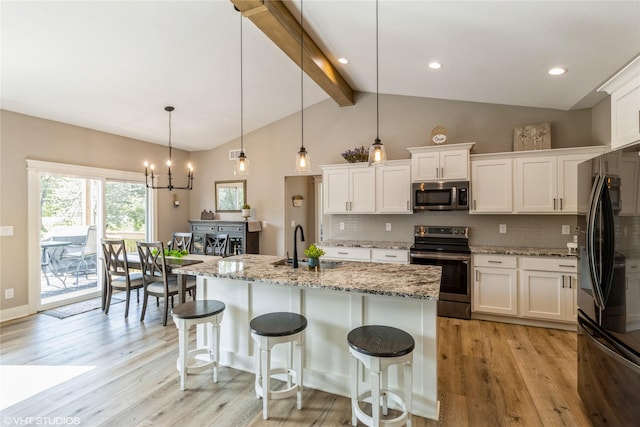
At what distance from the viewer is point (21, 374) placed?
8.71 ft

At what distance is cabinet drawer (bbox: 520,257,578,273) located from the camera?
3.52 meters

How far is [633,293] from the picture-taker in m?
1.57

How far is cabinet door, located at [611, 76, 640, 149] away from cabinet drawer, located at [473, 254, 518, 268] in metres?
1.93

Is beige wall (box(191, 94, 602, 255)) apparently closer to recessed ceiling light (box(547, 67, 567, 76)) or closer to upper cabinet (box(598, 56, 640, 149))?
recessed ceiling light (box(547, 67, 567, 76))

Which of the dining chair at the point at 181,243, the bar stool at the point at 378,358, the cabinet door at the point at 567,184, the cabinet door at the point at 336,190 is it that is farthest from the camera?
the dining chair at the point at 181,243

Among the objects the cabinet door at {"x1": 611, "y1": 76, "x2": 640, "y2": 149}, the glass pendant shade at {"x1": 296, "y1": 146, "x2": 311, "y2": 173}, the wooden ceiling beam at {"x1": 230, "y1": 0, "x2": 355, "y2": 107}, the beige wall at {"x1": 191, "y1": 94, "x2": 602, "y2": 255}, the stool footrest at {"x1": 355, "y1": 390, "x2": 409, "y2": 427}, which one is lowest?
the stool footrest at {"x1": 355, "y1": 390, "x2": 409, "y2": 427}

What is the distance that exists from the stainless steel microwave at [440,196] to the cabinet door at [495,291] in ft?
2.86

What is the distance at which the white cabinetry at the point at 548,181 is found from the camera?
145 inches

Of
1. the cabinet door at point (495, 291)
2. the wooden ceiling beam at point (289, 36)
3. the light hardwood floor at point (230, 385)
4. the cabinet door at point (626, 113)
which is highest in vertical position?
the wooden ceiling beam at point (289, 36)

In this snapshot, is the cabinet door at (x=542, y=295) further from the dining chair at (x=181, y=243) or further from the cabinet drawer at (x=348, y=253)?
the dining chair at (x=181, y=243)

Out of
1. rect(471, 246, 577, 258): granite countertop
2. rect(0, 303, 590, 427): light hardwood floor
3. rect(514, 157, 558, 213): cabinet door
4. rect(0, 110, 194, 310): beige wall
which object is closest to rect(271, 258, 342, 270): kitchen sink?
rect(0, 303, 590, 427): light hardwood floor

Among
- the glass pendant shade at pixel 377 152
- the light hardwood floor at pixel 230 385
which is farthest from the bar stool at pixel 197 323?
the glass pendant shade at pixel 377 152

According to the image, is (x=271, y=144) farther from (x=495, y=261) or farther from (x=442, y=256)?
(x=495, y=261)

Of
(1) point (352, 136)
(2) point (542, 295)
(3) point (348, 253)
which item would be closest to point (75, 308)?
(3) point (348, 253)
